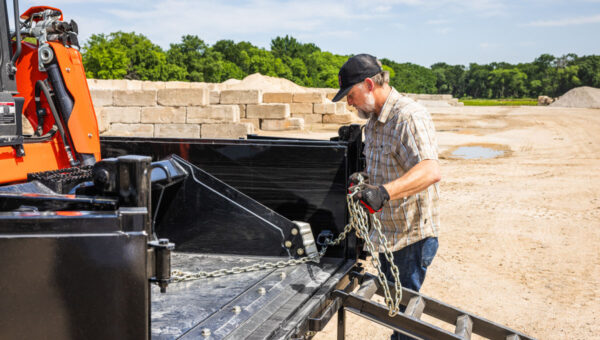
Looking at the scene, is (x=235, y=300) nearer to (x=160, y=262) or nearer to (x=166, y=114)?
(x=160, y=262)

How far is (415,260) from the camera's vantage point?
3.31 metres

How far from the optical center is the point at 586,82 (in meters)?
93.1

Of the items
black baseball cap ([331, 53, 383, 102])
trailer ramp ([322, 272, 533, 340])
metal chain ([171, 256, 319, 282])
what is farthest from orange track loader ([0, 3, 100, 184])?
trailer ramp ([322, 272, 533, 340])

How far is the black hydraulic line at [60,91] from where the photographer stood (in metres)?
4.08

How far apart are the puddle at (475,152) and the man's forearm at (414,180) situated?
14.1 m

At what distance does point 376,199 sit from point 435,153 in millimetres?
475

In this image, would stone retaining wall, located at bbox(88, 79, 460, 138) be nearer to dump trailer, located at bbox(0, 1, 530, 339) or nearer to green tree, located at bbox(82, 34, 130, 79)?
dump trailer, located at bbox(0, 1, 530, 339)

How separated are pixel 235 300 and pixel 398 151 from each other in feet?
3.97

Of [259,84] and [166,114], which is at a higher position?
[259,84]

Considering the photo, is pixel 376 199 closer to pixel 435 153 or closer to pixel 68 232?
pixel 435 153

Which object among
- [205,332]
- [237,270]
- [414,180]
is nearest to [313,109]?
[237,270]

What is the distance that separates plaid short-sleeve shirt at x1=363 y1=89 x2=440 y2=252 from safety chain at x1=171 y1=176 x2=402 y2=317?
0.61ft

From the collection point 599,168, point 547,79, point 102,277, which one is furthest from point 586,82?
point 102,277

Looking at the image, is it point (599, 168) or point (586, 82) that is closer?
point (599, 168)
